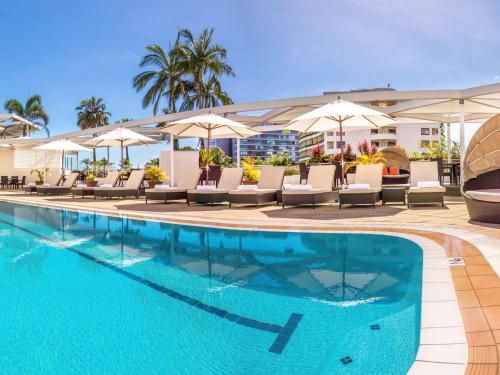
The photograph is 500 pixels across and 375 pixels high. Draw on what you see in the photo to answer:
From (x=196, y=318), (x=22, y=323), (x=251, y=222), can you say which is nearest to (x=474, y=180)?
(x=251, y=222)

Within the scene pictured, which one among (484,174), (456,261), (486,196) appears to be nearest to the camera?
(456,261)

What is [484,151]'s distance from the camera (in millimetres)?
7305

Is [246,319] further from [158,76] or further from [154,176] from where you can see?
[158,76]

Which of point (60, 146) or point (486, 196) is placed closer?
point (486, 196)

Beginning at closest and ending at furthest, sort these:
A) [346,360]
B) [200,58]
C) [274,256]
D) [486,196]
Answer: [346,360], [274,256], [486,196], [200,58]

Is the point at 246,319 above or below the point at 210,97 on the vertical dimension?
below

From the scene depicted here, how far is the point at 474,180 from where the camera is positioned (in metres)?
7.67

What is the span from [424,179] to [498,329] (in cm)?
830

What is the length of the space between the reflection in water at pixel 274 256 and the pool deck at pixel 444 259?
403mm

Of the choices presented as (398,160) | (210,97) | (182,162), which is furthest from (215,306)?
(210,97)

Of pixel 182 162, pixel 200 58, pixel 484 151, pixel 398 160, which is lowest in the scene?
pixel 484 151

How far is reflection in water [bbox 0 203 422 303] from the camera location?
379cm

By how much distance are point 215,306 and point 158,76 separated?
26234 mm

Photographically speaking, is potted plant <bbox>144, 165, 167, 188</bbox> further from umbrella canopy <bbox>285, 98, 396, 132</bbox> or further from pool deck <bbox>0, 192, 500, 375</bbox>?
umbrella canopy <bbox>285, 98, 396, 132</bbox>
